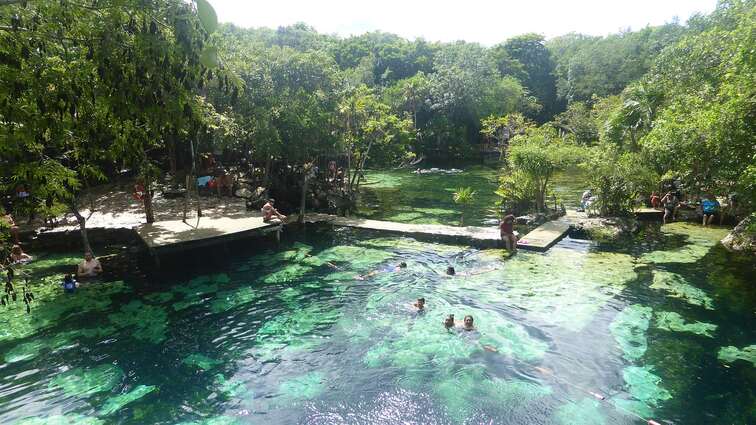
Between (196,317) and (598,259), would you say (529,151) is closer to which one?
(598,259)

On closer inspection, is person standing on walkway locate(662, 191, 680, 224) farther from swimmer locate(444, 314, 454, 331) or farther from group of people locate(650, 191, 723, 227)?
swimmer locate(444, 314, 454, 331)

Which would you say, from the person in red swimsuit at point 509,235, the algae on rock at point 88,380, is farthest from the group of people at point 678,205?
the algae on rock at point 88,380

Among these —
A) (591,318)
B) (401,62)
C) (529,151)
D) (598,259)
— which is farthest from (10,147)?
(401,62)

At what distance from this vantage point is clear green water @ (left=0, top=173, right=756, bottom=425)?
8.52m

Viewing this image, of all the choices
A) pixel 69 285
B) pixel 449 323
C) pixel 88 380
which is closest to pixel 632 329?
pixel 449 323

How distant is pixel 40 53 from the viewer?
23.4 feet

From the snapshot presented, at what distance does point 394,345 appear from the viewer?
10727mm

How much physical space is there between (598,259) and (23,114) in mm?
16647

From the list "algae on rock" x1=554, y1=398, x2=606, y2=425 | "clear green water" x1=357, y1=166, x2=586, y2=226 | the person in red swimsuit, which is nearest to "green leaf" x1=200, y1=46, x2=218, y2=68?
"algae on rock" x1=554, y1=398, x2=606, y2=425

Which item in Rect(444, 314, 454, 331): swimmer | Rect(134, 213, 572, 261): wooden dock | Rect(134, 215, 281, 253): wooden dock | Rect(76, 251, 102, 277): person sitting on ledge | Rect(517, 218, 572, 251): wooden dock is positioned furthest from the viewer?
Rect(517, 218, 572, 251): wooden dock

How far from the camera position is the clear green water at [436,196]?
2484 cm

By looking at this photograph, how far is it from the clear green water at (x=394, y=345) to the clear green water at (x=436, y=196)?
26.9ft

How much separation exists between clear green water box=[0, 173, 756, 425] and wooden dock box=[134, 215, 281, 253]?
121 centimetres

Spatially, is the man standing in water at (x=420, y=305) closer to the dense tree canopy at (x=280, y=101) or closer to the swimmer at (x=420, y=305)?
the swimmer at (x=420, y=305)
